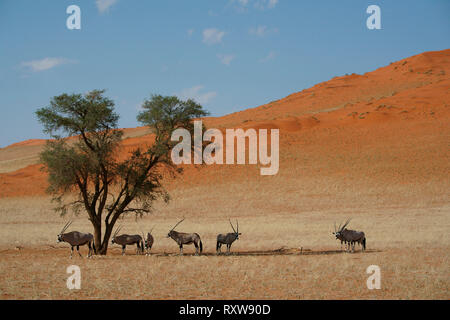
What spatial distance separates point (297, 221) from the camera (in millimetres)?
34156

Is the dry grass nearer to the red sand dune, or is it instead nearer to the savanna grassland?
the savanna grassland

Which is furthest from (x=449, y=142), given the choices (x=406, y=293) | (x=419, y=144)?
(x=406, y=293)

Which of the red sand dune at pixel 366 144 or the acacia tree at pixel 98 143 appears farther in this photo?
the red sand dune at pixel 366 144

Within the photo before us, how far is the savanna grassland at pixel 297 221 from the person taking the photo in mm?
12945

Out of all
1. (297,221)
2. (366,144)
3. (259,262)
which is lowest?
(259,262)

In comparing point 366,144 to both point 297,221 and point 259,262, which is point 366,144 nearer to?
point 297,221

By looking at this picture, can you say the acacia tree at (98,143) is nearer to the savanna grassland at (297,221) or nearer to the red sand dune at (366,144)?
the savanna grassland at (297,221)

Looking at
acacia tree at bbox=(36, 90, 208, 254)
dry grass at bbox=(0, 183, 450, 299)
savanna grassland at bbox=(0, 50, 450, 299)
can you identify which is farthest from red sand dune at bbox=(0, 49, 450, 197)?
acacia tree at bbox=(36, 90, 208, 254)

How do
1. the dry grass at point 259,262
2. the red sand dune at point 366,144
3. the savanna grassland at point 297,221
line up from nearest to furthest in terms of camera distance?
the dry grass at point 259,262 < the savanna grassland at point 297,221 < the red sand dune at point 366,144

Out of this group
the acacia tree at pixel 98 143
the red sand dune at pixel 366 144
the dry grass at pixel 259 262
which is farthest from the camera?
the red sand dune at pixel 366 144

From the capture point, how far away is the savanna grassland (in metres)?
12.9

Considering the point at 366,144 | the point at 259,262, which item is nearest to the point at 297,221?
the point at 259,262

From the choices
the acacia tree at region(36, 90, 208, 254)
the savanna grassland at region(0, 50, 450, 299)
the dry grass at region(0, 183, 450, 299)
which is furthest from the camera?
the acacia tree at region(36, 90, 208, 254)

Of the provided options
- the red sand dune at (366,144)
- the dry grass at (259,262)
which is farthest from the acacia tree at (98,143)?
the red sand dune at (366,144)
